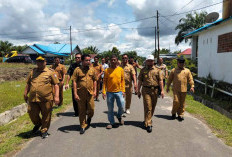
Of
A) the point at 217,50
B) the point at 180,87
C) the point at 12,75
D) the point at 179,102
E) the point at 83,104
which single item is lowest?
the point at 179,102

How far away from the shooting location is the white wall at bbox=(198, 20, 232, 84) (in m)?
9.48

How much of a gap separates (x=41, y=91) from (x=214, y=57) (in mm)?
10223

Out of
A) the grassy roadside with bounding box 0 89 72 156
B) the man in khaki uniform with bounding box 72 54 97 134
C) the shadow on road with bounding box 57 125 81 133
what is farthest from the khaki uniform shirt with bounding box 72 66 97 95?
the grassy roadside with bounding box 0 89 72 156

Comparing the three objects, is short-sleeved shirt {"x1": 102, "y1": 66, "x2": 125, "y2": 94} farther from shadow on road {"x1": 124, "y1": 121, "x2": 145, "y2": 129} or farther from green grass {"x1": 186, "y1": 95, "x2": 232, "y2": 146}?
green grass {"x1": 186, "y1": 95, "x2": 232, "y2": 146}

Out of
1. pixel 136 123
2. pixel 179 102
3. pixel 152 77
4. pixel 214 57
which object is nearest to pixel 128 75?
pixel 152 77

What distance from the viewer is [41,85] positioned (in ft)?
13.5

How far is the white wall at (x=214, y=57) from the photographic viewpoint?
9.48m

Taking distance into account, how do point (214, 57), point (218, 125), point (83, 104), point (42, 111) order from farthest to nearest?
1. point (214, 57)
2. point (218, 125)
3. point (83, 104)
4. point (42, 111)

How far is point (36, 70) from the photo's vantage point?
4258 mm

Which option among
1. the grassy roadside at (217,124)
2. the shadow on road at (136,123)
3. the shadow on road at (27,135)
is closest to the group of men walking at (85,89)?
the shadow on road at (27,135)

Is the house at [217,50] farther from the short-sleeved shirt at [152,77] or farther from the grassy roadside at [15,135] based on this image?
the grassy roadside at [15,135]

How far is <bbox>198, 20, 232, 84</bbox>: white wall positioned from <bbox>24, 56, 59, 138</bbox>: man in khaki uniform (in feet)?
27.9

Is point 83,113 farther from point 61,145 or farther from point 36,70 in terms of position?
point 36,70

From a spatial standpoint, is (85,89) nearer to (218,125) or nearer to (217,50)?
(218,125)
